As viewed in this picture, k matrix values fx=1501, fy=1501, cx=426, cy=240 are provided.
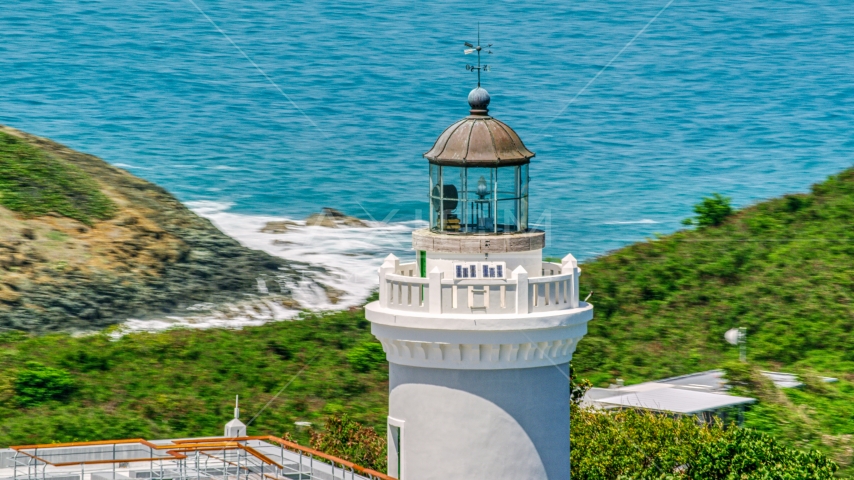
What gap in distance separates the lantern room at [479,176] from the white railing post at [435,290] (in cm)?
75

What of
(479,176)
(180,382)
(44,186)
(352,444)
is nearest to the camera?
(479,176)

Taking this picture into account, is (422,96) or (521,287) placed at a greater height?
(521,287)

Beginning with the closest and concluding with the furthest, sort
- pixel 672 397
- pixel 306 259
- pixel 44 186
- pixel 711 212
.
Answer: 1. pixel 672 397
2. pixel 44 186
3. pixel 711 212
4. pixel 306 259

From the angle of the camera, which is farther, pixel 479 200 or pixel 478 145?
pixel 479 200

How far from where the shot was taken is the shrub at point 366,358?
51.3 meters

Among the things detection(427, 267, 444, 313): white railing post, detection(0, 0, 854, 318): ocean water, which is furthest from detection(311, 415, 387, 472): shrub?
detection(0, 0, 854, 318): ocean water

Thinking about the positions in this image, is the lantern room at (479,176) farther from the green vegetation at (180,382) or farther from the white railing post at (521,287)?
the green vegetation at (180,382)

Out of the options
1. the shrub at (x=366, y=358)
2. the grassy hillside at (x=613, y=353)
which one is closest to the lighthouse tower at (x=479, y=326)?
the grassy hillside at (x=613, y=353)

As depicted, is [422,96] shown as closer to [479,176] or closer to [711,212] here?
[711,212]

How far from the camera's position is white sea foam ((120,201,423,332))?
61000 mm

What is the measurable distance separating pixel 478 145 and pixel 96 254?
47845 mm

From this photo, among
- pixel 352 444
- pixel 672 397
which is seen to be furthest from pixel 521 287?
pixel 672 397

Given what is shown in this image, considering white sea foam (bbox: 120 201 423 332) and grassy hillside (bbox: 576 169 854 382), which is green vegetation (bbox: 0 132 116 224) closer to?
white sea foam (bbox: 120 201 423 332)

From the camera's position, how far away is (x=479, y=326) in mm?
17172
